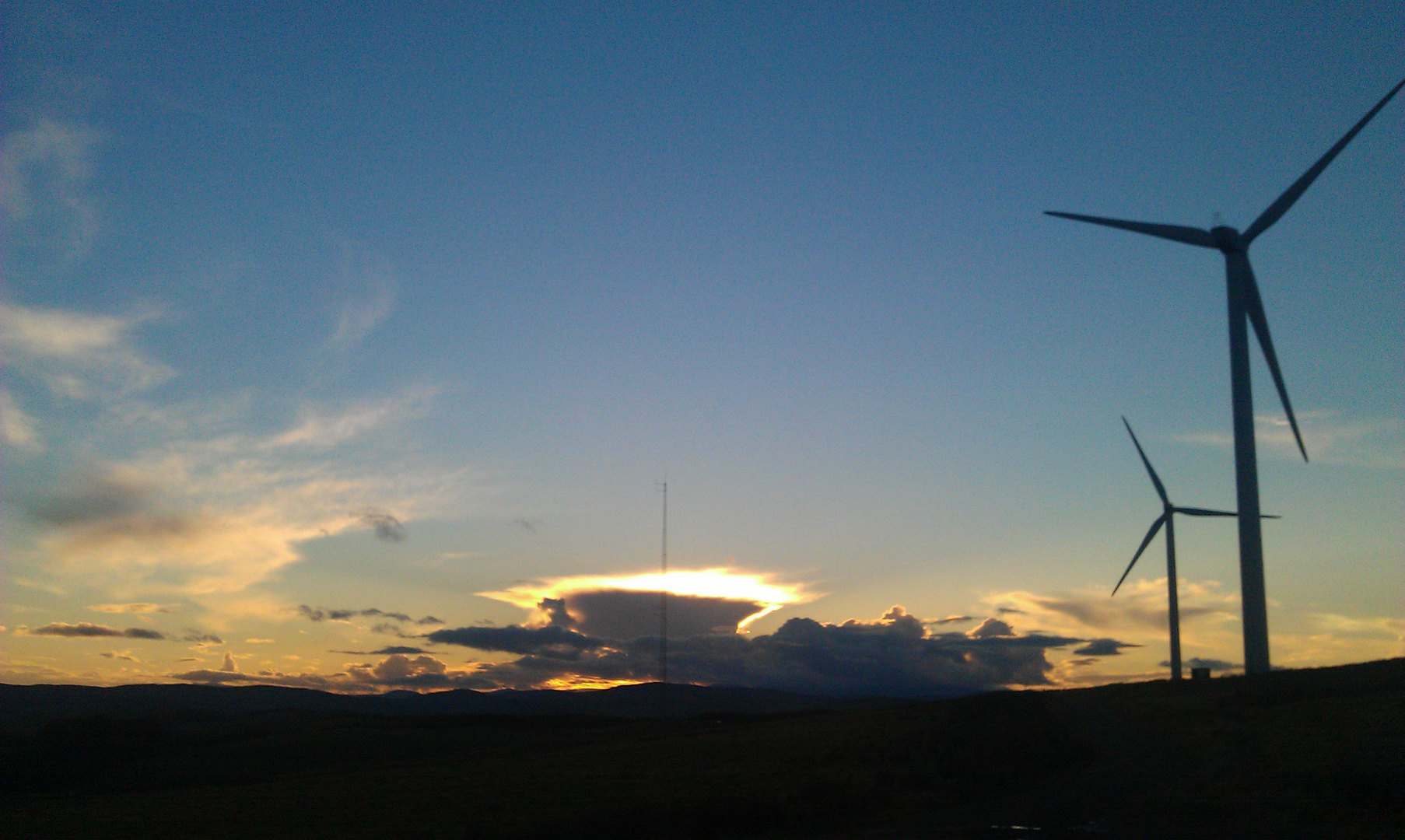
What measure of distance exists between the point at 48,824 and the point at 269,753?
4720 centimetres

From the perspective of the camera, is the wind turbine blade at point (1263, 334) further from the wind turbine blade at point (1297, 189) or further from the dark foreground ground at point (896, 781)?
the dark foreground ground at point (896, 781)

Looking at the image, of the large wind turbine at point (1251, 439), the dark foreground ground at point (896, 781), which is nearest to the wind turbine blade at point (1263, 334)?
the large wind turbine at point (1251, 439)

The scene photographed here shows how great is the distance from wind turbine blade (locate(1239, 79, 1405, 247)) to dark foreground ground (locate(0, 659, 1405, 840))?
95.5 feet

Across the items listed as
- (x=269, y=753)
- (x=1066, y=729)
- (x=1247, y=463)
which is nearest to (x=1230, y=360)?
(x=1247, y=463)

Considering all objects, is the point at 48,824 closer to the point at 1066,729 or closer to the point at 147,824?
the point at 147,824

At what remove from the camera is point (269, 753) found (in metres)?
92.9

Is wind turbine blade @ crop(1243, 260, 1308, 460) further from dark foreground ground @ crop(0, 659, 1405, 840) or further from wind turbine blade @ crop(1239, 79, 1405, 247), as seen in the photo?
dark foreground ground @ crop(0, 659, 1405, 840)

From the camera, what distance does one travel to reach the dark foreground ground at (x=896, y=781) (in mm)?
32469

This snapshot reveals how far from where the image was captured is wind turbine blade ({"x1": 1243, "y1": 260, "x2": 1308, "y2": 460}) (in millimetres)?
59344

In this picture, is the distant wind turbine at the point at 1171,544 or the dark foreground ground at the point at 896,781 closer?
the dark foreground ground at the point at 896,781

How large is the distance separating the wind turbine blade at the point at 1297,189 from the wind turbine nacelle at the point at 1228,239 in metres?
0.45

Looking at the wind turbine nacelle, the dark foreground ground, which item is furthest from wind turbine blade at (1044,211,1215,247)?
the dark foreground ground

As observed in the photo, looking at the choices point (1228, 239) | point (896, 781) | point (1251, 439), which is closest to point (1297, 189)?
point (1228, 239)

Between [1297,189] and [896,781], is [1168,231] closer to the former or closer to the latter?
[1297,189]
